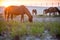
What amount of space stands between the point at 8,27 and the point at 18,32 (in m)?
0.11

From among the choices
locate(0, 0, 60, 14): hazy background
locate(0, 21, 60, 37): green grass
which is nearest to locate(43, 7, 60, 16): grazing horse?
locate(0, 0, 60, 14): hazy background

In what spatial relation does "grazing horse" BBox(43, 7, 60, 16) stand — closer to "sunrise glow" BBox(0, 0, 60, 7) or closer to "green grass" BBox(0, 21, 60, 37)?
"sunrise glow" BBox(0, 0, 60, 7)

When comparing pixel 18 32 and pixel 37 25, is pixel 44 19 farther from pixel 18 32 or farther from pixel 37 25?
pixel 18 32

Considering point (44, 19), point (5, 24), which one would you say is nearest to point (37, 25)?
point (44, 19)

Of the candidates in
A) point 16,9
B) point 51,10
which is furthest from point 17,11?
point 51,10

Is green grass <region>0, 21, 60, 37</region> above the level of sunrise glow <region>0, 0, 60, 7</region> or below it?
below

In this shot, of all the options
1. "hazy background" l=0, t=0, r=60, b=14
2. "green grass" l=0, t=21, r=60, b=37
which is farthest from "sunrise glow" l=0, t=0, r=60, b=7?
"green grass" l=0, t=21, r=60, b=37

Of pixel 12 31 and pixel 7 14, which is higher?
pixel 7 14

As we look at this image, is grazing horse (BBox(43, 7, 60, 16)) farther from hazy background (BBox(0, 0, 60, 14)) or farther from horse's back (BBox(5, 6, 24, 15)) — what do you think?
horse's back (BBox(5, 6, 24, 15))

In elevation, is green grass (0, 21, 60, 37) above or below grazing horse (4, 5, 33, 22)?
below

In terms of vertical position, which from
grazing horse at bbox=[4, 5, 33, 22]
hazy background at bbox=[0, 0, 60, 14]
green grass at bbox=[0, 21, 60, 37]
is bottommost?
green grass at bbox=[0, 21, 60, 37]

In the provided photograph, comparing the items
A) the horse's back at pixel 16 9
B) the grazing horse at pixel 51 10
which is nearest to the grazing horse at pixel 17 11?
the horse's back at pixel 16 9

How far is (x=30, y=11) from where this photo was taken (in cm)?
148

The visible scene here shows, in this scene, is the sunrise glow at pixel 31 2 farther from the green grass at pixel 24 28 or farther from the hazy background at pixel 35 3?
the green grass at pixel 24 28
